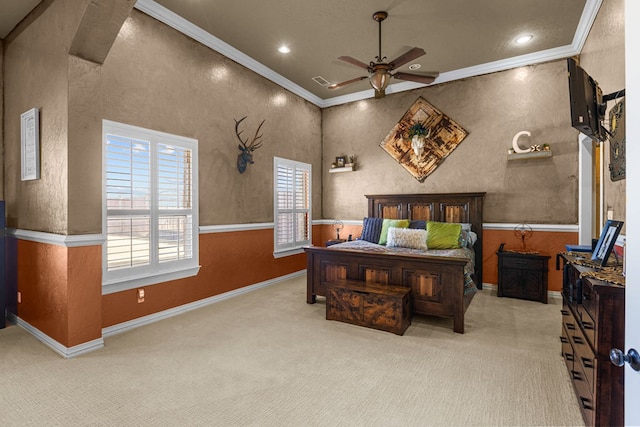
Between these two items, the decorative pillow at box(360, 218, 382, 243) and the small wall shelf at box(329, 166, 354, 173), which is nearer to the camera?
the decorative pillow at box(360, 218, 382, 243)

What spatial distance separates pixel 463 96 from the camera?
17.4ft

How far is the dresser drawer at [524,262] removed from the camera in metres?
4.34

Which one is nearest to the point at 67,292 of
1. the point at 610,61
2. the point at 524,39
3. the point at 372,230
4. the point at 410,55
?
the point at 410,55

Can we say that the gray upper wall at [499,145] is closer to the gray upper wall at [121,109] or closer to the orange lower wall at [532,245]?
the orange lower wall at [532,245]

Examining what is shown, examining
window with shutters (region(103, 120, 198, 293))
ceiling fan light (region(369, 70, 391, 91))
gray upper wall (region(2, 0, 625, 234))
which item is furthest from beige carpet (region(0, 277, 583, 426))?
ceiling fan light (region(369, 70, 391, 91))

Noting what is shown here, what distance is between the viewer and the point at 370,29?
4.05 meters

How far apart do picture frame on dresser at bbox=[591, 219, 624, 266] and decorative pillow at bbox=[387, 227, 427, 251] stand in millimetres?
2223

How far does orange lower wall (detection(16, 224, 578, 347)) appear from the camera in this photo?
283 centimetres

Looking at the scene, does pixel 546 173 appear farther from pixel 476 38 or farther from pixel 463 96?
pixel 476 38

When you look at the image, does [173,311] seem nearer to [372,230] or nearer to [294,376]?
[294,376]

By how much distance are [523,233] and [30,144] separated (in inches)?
253

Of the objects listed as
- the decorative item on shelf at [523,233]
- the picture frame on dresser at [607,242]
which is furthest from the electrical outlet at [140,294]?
the decorative item on shelf at [523,233]

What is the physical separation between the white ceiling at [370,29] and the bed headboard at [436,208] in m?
→ 2.09

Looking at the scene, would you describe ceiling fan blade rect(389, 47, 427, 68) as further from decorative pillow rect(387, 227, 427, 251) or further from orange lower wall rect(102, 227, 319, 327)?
orange lower wall rect(102, 227, 319, 327)
